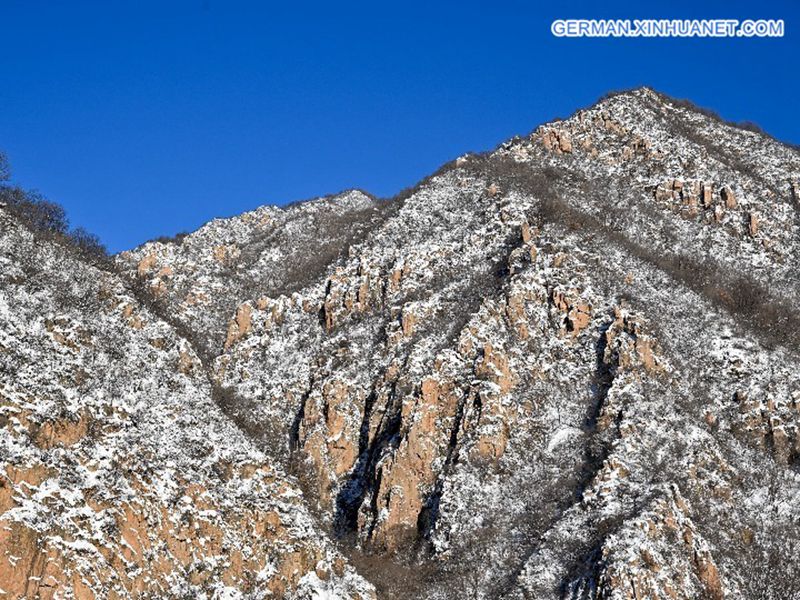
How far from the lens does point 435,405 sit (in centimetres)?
5947

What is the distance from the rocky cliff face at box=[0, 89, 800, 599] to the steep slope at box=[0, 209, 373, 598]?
0.16 metres

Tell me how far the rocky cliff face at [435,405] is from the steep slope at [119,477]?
157mm

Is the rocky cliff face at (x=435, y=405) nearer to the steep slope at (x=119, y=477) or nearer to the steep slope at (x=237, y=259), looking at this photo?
the steep slope at (x=119, y=477)

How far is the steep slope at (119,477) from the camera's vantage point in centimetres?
3744

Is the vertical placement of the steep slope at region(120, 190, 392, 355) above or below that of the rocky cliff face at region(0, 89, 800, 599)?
above

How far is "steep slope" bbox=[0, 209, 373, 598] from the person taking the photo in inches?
1474

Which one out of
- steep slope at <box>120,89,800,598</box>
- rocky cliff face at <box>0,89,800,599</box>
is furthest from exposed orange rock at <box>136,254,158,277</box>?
steep slope at <box>120,89,800,598</box>

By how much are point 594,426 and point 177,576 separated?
3199 cm

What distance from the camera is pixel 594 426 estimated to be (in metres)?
57.0

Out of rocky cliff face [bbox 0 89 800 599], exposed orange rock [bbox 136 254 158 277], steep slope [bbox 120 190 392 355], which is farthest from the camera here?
exposed orange rock [bbox 136 254 158 277]

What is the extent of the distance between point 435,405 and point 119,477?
25.5 metres

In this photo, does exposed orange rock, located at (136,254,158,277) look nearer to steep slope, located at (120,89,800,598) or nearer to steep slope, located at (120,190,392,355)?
steep slope, located at (120,190,392,355)

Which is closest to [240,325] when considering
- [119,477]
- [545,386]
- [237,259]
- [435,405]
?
[237,259]

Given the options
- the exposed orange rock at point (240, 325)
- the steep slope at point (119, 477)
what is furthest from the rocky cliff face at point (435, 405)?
the exposed orange rock at point (240, 325)
